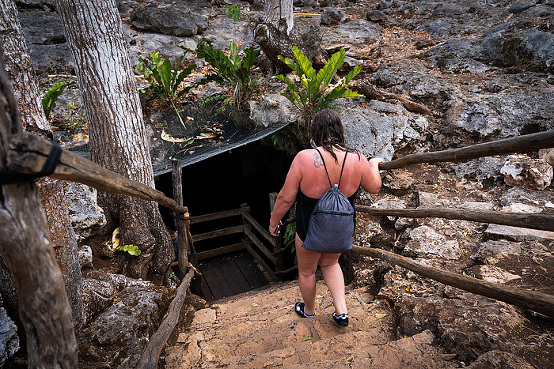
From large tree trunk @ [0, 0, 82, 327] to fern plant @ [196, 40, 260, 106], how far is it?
4133mm

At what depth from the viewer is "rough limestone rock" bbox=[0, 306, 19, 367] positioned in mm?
1573

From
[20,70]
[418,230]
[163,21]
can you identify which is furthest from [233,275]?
[163,21]

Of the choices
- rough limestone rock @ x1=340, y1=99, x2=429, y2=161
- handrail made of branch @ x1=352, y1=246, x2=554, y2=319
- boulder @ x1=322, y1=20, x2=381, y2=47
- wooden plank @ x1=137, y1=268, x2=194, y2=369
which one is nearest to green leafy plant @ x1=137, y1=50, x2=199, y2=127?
rough limestone rock @ x1=340, y1=99, x2=429, y2=161

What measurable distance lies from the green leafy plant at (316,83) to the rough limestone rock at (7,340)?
13.8ft

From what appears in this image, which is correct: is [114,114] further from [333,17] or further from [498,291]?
[333,17]

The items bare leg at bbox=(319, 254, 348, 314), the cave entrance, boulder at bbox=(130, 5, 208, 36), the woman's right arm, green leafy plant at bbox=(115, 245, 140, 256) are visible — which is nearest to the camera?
the woman's right arm

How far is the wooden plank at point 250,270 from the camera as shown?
21.9 feet

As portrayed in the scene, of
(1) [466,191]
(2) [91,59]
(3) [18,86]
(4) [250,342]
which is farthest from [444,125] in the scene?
(3) [18,86]

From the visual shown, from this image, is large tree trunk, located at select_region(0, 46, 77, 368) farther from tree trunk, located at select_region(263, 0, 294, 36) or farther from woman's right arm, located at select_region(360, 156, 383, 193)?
tree trunk, located at select_region(263, 0, 294, 36)

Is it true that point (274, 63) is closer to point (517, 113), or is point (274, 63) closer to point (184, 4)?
point (517, 113)

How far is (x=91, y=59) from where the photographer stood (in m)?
3.15

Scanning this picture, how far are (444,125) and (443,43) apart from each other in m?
3.59

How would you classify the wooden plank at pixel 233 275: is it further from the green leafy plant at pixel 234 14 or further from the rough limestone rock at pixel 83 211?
the green leafy plant at pixel 234 14

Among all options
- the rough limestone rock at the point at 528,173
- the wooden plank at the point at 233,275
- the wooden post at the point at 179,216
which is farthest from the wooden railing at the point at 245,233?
the rough limestone rock at the point at 528,173
